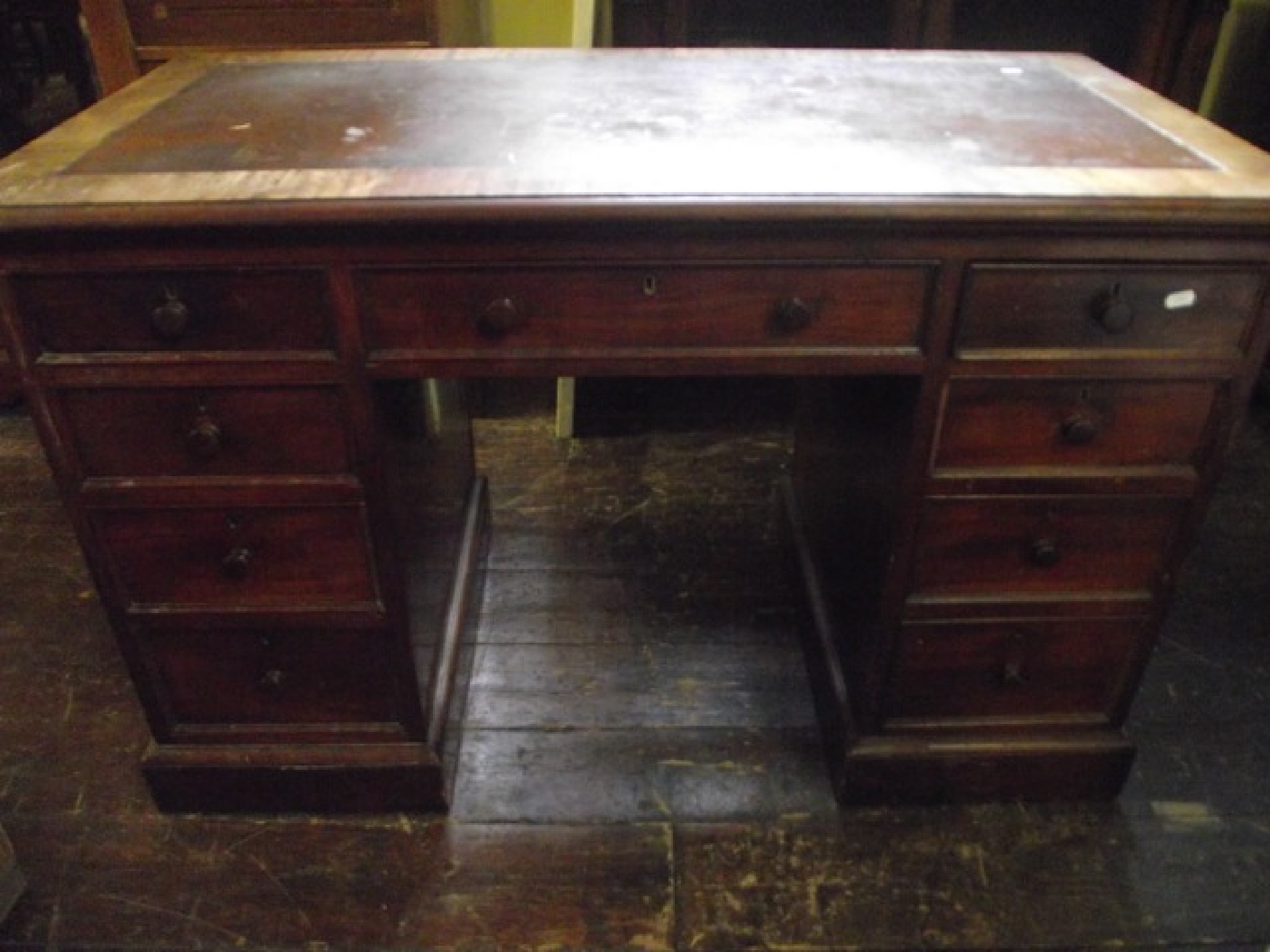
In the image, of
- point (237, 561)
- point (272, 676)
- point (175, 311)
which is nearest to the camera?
point (175, 311)

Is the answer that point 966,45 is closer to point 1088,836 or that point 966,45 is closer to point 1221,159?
point 1221,159

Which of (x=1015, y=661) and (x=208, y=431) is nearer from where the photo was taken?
(x=208, y=431)

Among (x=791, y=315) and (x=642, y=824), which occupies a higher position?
(x=791, y=315)

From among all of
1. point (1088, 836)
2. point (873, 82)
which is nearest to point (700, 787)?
point (1088, 836)

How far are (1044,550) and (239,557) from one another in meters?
0.97

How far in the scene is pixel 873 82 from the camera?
4.39 ft

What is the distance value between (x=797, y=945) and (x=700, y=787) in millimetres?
266

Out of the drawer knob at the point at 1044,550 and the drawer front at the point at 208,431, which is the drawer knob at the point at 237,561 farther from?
the drawer knob at the point at 1044,550

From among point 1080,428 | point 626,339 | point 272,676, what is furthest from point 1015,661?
point 272,676

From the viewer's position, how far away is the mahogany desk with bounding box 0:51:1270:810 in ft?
3.17

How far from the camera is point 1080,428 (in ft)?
3.55

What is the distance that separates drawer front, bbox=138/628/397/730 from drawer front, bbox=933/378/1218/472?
0.76m

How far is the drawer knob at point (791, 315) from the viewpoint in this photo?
1.01 m

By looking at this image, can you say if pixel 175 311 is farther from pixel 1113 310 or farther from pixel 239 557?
pixel 1113 310
